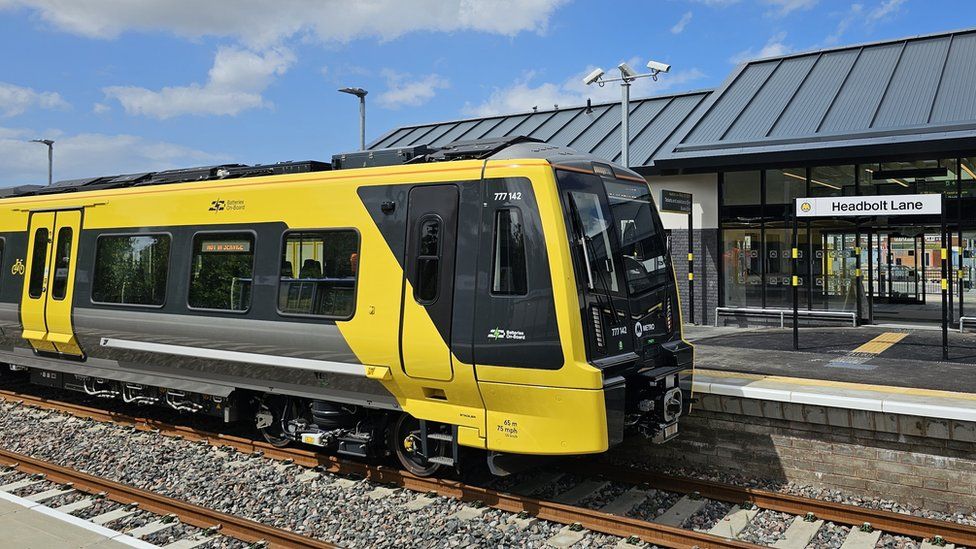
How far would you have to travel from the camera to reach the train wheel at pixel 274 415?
8.35m

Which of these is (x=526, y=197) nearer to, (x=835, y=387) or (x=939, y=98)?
(x=835, y=387)

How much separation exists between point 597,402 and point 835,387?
3.72 meters

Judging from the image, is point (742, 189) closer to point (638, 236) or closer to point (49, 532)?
point (638, 236)

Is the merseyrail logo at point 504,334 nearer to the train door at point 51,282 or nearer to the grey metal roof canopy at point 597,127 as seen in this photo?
the train door at point 51,282

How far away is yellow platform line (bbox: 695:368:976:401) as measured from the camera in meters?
7.92

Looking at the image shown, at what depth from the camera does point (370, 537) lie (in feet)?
20.6

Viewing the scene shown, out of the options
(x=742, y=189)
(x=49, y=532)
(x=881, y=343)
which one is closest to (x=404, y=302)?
(x=49, y=532)

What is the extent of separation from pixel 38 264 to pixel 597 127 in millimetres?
15543

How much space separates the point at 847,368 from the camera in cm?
999

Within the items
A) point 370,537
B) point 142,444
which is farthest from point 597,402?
point 142,444

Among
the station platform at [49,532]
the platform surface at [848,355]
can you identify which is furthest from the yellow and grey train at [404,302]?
the platform surface at [848,355]

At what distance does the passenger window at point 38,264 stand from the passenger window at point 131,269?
127 cm

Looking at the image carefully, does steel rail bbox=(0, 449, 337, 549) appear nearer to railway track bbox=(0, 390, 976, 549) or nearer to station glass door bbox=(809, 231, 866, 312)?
railway track bbox=(0, 390, 976, 549)

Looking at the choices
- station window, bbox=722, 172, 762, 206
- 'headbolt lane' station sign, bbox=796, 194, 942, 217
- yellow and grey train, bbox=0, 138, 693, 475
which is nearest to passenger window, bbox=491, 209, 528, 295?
yellow and grey train, bbox=0, 138, 693, 475
